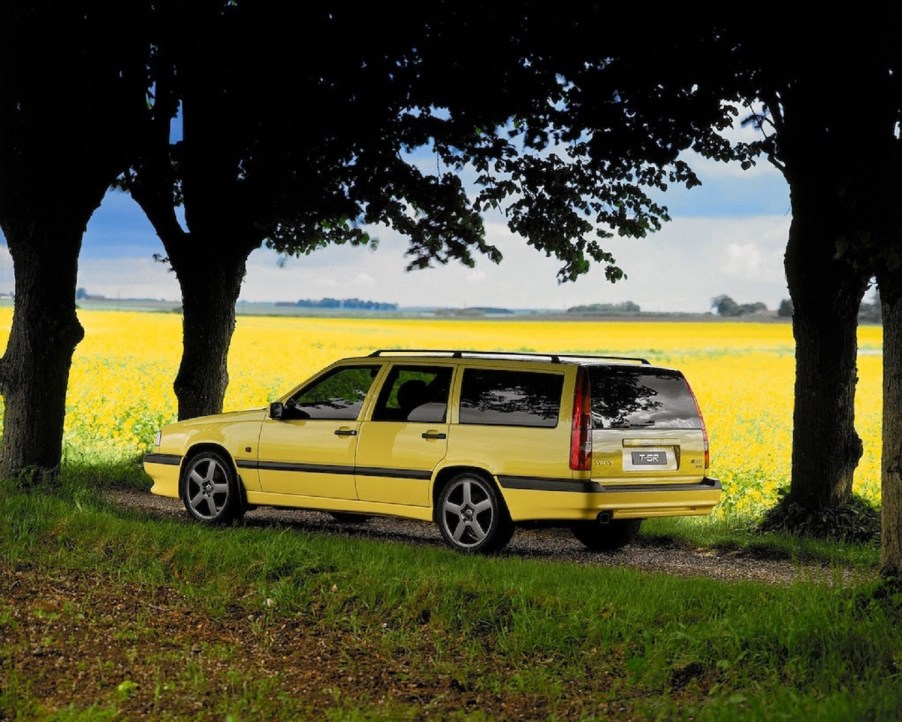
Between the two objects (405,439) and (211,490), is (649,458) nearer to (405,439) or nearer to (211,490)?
(405,439)

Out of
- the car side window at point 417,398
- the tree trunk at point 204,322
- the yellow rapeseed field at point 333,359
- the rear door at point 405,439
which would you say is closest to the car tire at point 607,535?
the rear door at point 405,439

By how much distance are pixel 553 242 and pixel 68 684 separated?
12.5 meters

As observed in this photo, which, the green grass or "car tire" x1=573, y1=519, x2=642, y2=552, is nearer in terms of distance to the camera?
the green grass

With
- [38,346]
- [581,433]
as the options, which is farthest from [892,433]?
[38,346]

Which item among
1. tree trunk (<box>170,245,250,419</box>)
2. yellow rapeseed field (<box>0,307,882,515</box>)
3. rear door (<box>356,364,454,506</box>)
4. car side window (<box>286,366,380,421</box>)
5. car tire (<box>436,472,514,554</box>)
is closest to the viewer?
car tire (<box>436,472,514,554</box>)

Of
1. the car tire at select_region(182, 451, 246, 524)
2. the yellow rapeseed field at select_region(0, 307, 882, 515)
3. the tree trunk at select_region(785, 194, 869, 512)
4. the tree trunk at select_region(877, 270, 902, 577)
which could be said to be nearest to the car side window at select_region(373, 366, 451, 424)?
the car tire at select_region(182, 451, 246, 524)

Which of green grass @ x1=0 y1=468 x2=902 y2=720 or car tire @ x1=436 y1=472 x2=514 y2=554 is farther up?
car tire @ x1=436 y1=472 x2=514 y2=554

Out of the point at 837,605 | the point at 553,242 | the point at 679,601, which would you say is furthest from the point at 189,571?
the point at 553,242

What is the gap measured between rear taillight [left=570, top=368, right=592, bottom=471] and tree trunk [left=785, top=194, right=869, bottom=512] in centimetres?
439

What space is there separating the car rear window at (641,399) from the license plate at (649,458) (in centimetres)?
24

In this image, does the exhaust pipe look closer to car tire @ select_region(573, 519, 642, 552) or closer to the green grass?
the green grass

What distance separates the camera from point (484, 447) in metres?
11.4

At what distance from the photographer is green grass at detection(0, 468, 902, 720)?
766cm

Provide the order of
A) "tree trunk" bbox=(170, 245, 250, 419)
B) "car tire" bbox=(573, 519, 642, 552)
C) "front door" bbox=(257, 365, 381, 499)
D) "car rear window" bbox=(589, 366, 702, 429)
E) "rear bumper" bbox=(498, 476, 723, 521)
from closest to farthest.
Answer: "rear bumper" bbox=(498, 476, 723, 521) < "car rear window" bbox=(589, 366, 702, 429) < "front door" bbox=(257, 365, 381, 499) < "car tire" bbox=(573, 519, 642, 552) < "tree trunk" bbox=(170, 245, 250, 419)
